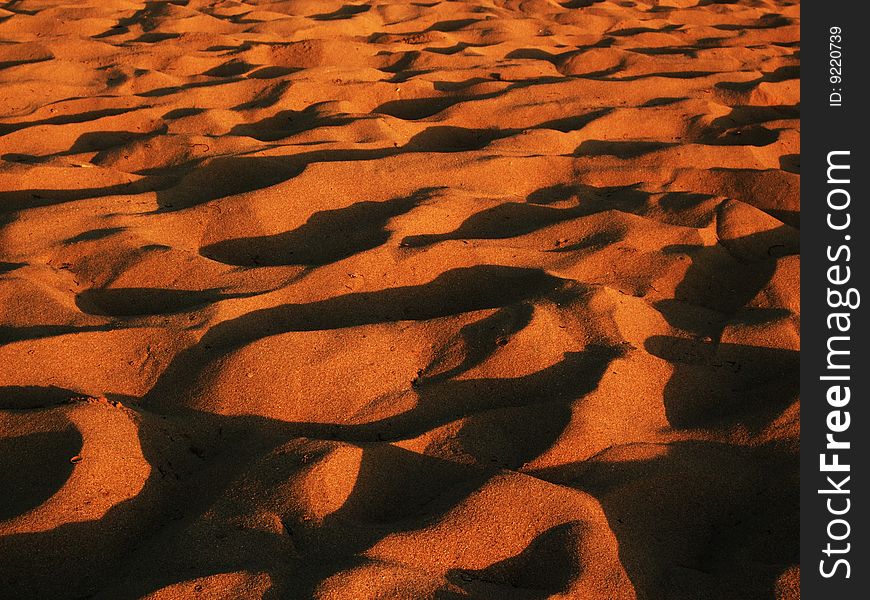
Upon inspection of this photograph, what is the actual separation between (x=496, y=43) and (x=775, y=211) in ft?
6.77

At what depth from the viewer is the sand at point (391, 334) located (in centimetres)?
147

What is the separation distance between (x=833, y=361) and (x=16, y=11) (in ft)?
14.4

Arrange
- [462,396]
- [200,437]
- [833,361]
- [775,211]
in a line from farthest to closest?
[775,211]
[833,361]
[462,396]
[200,437]

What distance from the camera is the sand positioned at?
147 centimetres

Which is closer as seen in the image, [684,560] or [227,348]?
[684,560]

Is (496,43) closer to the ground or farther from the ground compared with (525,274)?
farther from the ground

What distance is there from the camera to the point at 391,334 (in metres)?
1.99

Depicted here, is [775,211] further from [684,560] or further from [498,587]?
[498,587]

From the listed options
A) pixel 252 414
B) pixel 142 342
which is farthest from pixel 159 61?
pixel 252 414

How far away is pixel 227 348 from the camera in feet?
6.24

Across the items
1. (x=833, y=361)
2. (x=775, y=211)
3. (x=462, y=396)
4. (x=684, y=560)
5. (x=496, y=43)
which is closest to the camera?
(x=684, y=560)

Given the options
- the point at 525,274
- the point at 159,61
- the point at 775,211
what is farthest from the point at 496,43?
the point at 525,274

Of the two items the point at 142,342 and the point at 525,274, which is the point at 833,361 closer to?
the point at 525,274

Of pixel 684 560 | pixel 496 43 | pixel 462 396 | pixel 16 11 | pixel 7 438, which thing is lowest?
pixel 684 560
